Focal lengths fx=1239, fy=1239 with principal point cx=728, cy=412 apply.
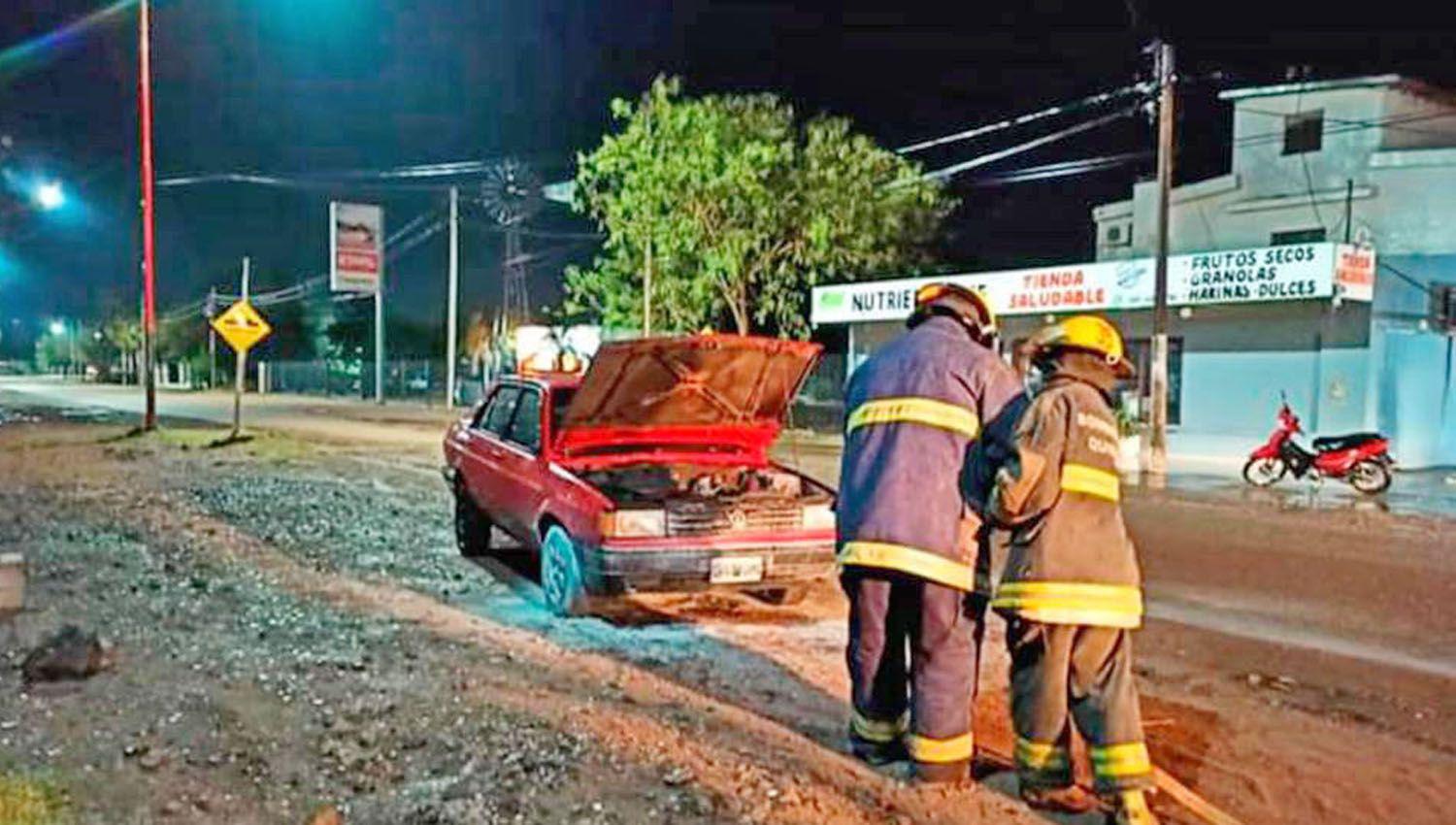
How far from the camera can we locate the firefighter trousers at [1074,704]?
4078 millimetres

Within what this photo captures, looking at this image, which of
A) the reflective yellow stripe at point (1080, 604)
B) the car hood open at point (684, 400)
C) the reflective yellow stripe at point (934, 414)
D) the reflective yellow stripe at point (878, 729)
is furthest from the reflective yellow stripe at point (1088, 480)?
the car hood open at point (684, 400)

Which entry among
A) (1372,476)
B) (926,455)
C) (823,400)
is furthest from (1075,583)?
(823,400)

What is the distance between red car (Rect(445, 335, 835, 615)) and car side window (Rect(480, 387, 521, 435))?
2 centimetres

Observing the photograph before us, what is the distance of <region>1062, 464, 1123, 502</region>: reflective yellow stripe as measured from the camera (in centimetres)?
411

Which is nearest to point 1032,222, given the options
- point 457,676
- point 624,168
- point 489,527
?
point 624,168

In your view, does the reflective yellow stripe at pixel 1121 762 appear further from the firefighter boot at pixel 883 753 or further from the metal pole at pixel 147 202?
the metal pole at pixel 147 202

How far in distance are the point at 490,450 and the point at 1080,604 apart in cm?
558

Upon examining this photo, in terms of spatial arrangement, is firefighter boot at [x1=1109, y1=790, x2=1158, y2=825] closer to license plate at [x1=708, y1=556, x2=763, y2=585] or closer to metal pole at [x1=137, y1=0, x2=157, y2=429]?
license plate at [x1=708, y1=556, x2=763, y2=585]

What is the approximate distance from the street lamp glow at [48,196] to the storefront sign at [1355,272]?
79.0ft

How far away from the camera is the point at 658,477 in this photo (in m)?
8.09

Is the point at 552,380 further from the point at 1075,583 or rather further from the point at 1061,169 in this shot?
the point at 1061,169

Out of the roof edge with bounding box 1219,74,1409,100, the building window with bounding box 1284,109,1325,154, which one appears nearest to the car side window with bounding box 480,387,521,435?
the building window with bounding box 1284,109,1325,154

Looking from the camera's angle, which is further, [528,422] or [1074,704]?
[528,422]

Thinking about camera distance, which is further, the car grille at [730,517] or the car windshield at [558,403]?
the car windshield at [558,403]
